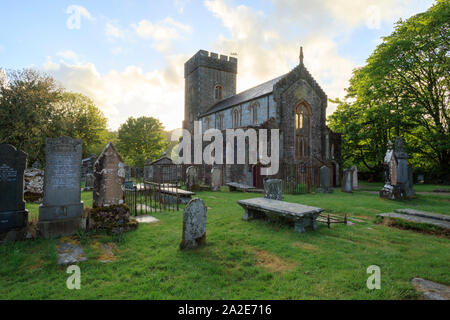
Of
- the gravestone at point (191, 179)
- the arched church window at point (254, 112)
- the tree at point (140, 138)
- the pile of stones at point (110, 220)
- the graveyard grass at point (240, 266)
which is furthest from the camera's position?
the tree at point (140, 138)

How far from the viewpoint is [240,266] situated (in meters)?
3.91

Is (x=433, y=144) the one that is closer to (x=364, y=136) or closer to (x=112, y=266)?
(x=364, y=136)

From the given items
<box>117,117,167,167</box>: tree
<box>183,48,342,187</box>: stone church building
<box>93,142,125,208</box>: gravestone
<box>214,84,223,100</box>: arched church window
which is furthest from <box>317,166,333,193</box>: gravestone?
<box>117,117,167,167</box>: tree

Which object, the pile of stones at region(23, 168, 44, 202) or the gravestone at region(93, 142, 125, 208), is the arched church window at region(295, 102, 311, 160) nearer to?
the gravestone at region(93, 142, 125, 208)

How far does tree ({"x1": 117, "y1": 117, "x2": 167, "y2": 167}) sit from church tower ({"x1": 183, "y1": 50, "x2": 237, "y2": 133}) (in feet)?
27.4

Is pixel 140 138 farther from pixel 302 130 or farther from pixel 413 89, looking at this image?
pixel 413 89

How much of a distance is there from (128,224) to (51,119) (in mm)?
21342

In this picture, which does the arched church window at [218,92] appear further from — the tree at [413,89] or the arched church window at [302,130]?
the tree at [413,89]

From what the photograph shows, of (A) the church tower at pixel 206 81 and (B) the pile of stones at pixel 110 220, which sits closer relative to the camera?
(B) the pile of stones at pixel 110 220

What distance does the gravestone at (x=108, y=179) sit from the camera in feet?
19.8

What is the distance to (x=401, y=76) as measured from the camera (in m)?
19.2

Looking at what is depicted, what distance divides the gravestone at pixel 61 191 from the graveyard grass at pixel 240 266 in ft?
1.65

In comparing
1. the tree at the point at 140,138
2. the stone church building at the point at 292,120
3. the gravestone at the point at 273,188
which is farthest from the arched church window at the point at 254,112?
the tree at the point at 140,138
